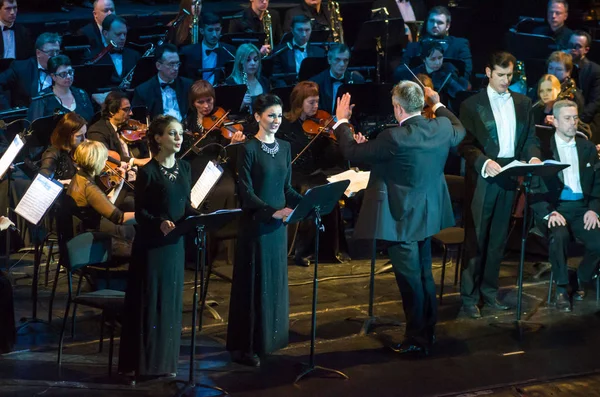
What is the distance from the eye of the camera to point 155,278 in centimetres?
572

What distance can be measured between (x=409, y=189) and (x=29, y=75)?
4116mm

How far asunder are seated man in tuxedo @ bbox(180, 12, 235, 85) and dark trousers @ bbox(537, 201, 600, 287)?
139 inches

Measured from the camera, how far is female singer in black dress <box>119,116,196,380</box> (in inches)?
223

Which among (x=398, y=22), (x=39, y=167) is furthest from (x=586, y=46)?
(x=39, y=167)

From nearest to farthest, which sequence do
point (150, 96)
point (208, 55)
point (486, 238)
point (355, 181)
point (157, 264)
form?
point (157, 264), point (486, 238), point (355, 181), point (150, 96), point (208, 55)

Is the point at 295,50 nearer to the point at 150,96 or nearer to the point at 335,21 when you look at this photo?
the point at 335,21

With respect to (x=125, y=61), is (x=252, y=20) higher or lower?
higher

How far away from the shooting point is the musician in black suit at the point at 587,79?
371 inches

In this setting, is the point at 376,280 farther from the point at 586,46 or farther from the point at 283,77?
the point at 586,46

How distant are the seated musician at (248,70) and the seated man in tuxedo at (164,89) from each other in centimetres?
44

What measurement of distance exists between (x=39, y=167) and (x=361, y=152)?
2.68 m

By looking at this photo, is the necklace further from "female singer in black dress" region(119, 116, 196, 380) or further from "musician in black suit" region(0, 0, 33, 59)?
"musician in black suit" region(0, 0, 33, 59)

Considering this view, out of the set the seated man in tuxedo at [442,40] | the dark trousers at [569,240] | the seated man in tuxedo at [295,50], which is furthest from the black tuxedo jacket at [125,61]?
the dark trousers at [569,240]

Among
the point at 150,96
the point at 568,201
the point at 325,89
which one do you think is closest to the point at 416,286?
the point at 568,201
